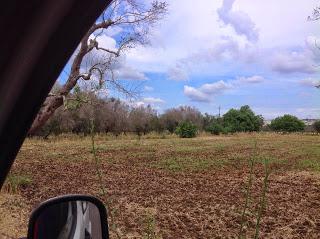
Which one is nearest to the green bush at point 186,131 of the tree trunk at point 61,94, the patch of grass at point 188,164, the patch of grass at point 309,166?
the patch of grass at point 188,164

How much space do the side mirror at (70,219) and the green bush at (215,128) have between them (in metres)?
50.0

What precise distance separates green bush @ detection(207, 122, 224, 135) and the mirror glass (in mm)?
49971

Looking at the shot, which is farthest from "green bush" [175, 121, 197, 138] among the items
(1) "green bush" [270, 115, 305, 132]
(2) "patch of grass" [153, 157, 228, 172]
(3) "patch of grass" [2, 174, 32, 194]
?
(3) "patch of grass" [2, 174, 32, 194]

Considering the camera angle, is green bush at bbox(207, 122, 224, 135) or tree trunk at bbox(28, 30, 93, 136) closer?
tree trunk at bbox(28, 30, 93, 136)

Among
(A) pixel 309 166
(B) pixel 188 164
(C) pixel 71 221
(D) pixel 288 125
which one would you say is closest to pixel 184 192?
(B) pixel 188 164

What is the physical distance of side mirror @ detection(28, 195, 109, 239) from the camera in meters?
1.25

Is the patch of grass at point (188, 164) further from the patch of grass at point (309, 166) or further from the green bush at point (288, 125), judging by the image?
the green bush at point (288, 125)

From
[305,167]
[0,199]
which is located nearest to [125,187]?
[0,199]

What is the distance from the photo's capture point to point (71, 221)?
147 cm

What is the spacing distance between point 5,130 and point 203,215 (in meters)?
7.87

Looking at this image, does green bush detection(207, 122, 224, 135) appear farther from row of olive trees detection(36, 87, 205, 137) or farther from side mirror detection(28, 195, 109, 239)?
side mirror detection(28, 195, 109, 239)

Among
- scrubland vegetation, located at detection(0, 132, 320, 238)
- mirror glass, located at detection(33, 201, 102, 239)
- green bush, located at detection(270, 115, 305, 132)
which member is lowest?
scrubland vegetation, located at detection(0, 132, 320, 238)

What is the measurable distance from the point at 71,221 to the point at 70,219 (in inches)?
0.5

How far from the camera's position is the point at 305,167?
17.5m
